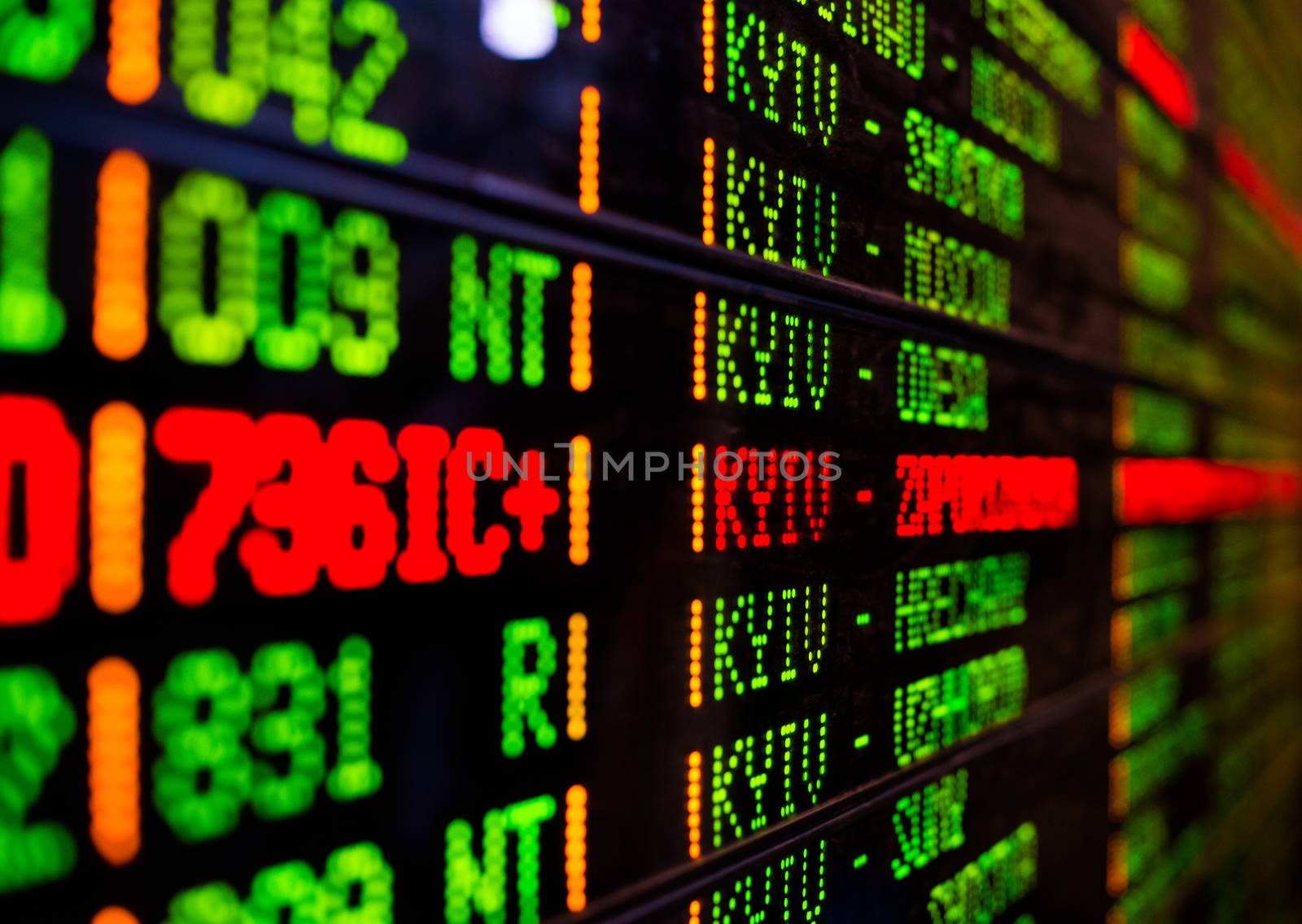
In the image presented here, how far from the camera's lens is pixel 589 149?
860 millimetres

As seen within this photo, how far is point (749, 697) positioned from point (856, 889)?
1.04 ft

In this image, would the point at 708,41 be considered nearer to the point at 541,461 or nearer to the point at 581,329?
the point at 581,329

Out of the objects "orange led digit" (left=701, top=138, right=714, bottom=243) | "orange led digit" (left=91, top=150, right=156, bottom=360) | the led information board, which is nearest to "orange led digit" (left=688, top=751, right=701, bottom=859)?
the led information board

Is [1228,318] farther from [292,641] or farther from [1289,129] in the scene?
[292,641]

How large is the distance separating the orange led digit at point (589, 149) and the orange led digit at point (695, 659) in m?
0.36

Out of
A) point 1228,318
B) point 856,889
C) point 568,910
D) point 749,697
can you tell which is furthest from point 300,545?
point 1228,318

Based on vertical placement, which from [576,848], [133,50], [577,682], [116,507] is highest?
[133,50]

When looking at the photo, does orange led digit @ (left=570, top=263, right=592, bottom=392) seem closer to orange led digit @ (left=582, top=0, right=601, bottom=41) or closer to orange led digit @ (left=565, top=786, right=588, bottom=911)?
orange led digit @ (left=582, top=0, right=601, bottom=41)

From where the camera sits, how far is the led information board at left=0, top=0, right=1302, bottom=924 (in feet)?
1.95

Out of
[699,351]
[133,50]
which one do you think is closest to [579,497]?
[699,351]

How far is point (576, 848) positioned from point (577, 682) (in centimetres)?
14

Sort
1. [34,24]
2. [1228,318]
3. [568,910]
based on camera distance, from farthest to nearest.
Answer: [1228,318]
[568,910]
[34,24]

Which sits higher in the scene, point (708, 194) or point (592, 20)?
point (592, 20)

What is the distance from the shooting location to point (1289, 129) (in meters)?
3.02
